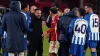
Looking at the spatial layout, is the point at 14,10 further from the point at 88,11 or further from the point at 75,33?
the point at 88,11

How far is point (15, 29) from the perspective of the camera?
28.6ft

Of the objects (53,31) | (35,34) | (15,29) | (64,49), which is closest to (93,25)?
(53,31)

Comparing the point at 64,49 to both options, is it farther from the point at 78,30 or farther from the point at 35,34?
the point at 35,34

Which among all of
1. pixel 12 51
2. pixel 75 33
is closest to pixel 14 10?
pixel 12 51

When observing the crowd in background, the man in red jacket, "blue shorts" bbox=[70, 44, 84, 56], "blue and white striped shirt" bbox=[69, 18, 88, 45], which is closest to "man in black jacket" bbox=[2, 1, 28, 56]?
the crowd in background

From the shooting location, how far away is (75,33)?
9.80m

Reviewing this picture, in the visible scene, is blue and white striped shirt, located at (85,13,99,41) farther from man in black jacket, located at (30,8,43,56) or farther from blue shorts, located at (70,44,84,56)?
man in black jacket, located at (30,8,43,56)

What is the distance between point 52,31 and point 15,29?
2.37m

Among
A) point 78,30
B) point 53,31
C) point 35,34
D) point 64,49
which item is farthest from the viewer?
point 35,34

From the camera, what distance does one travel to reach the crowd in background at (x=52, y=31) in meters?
8.73

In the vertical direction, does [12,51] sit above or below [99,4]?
below

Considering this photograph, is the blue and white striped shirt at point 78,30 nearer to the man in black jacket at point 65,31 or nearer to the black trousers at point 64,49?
the man in black jacket at point 65,31

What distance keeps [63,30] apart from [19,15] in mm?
2004

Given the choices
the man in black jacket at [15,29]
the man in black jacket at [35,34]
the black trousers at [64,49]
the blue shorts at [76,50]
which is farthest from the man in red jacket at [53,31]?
the man in black jacket at [15,29]
